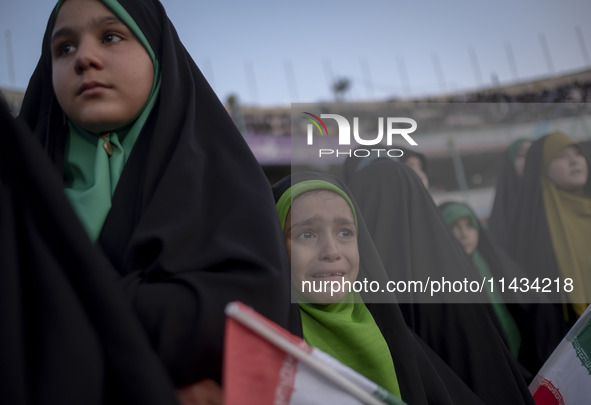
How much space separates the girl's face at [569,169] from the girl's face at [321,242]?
4.81ft

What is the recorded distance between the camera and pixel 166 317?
0.82 meters

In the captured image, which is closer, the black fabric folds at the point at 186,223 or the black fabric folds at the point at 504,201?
the black fabric folds at the point at 186,223

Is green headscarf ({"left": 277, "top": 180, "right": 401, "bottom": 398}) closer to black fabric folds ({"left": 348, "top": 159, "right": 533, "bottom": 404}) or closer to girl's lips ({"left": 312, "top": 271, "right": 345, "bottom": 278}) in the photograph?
girl's lips ({"left": 312, "top": 271, "right": 345, "bottom": 278})

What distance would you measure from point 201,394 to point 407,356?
0.65 metres

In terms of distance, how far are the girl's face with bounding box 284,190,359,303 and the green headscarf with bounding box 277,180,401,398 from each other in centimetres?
5

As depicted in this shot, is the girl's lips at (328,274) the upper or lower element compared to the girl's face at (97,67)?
lower

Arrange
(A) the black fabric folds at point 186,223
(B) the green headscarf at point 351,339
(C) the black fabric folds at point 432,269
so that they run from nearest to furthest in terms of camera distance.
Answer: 1. (A) the black fabric folds at point 186,223
2. (B) the green headscarf at point 351,339
3. (C) the black fabric folds at point 432,269

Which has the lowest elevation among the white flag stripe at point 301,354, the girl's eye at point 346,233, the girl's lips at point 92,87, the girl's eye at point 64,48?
the white flag stripe at point 301,354

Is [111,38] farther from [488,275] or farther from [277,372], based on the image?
[488,275]

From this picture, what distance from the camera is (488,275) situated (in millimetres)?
2311

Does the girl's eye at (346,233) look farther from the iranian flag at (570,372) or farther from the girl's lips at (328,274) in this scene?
the iranian flag at (570,372)

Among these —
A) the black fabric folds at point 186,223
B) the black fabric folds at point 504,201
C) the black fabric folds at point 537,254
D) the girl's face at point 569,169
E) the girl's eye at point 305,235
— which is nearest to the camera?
the black fabric folds at point 186,223

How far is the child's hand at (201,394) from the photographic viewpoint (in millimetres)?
840

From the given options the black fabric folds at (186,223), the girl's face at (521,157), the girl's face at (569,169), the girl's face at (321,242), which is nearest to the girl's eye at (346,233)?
the girl's face at (321,242)
